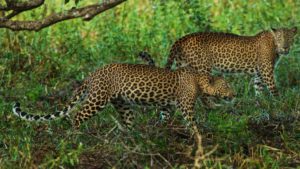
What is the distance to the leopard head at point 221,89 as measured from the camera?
973cm

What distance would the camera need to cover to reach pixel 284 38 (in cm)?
1207

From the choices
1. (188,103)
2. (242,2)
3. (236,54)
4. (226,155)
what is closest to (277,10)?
(242,2)

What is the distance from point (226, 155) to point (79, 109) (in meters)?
2.21

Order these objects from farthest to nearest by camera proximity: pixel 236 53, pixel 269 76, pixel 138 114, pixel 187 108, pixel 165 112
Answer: pixel 269 76, pixel 236 53, pixel 138 114, pixel 165 112, pixel 187 108

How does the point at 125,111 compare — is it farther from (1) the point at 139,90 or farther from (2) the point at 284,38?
(2) the point at 284,38

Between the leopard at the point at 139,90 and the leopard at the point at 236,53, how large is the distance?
6.08ft

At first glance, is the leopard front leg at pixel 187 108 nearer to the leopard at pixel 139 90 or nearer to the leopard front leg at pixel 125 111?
the leopard at pixel 139 90

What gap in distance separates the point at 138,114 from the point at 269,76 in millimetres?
2669

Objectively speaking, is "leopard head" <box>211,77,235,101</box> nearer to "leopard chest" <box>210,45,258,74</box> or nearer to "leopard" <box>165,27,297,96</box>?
"leopard" <box>165,27,297,96</box>

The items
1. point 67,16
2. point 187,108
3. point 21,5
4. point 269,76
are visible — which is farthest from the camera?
point 269,76

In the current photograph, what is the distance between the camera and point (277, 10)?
14.5m

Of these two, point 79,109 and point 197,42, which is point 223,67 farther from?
point 79,109

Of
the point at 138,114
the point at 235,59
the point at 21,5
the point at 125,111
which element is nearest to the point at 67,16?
the point at 21,5

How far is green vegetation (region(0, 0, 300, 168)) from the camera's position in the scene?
26.5ft
